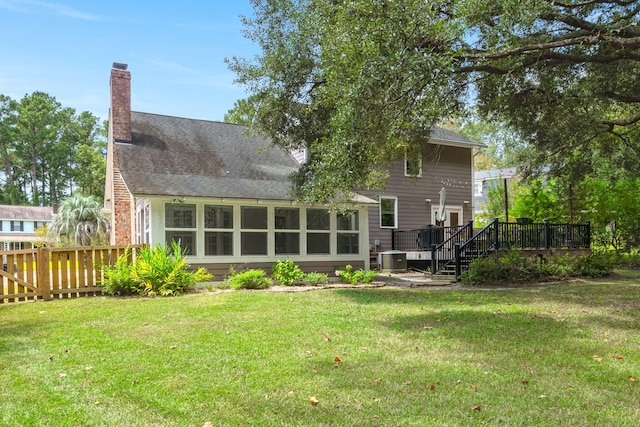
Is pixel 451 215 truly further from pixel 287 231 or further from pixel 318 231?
pixel 287 231

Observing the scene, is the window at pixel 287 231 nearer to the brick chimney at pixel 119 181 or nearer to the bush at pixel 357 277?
the bush at pixel 357 277

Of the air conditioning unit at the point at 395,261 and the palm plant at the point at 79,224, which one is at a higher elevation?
the palm plant at the point at 79,224

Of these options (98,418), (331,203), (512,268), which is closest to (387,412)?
(98,418)

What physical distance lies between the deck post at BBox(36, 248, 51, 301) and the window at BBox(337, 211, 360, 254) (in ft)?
25.1

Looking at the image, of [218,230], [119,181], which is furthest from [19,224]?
[218,230]

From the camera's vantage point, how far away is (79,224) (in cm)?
2402

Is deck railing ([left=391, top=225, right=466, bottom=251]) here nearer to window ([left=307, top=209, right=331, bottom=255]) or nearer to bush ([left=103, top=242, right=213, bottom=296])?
window ([left=307, top=209, right=331, bottom=255])

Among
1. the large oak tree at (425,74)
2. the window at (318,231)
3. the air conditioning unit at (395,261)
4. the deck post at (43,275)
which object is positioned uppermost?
the large oak tree at (425,74)

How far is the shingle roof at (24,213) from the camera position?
43.0 m

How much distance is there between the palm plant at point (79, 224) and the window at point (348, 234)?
1514 cm

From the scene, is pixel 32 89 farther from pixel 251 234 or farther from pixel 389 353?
pixel 389 353

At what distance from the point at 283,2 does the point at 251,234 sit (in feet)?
19.5

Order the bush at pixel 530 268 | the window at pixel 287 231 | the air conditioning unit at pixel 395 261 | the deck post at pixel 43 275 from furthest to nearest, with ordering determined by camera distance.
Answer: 1. the air conditioning unit at pixel 395 261
2. the window at pixel 287 231
3. the bush at pixel 530 268
4. the deck post at pixel 43 275

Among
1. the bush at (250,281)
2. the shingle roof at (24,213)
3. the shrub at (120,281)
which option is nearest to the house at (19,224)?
the shingle roof at (24,213)
